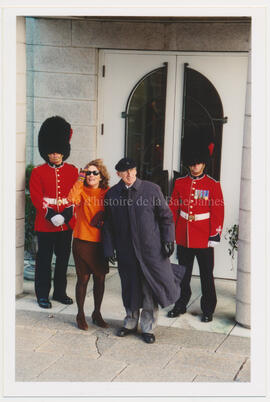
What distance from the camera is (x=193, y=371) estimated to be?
6062mm

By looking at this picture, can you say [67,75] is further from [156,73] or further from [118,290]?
[118,290]

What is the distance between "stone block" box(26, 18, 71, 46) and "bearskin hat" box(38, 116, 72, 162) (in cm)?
135

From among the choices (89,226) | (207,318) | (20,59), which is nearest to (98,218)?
(89,226)

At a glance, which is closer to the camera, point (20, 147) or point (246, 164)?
point (246, 164)

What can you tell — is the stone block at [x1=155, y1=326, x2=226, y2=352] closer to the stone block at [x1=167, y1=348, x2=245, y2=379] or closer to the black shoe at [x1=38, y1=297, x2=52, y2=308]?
the stone block at [x1=167, y1=348, x2=245, y2=379]

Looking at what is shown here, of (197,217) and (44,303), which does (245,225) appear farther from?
(44,303)

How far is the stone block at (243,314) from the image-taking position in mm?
6860

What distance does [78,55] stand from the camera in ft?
27.2

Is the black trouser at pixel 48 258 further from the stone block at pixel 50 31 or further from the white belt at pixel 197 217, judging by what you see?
the stone block at pixel 50 31

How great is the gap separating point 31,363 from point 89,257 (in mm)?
1085

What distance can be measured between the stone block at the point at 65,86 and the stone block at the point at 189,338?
9.26 feet

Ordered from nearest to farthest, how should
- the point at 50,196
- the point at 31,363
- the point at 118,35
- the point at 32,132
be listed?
the point at 31,363 < the point at 50,196 < the point at 118,35 < the point at 32,132

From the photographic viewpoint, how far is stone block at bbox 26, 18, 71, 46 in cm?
824
